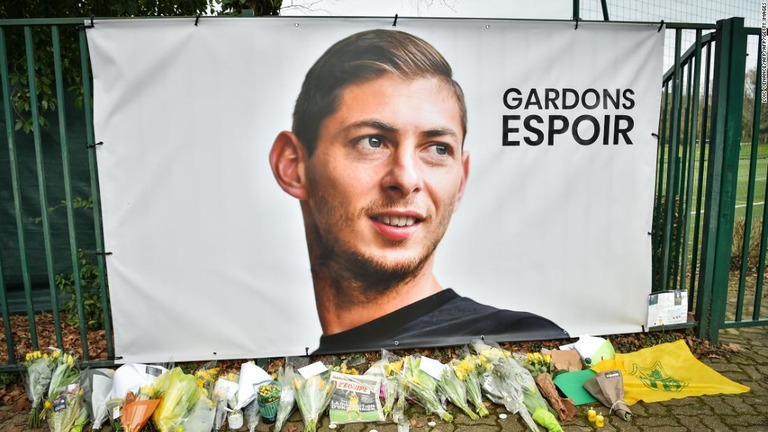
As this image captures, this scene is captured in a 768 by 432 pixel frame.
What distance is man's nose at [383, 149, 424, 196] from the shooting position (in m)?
3.22

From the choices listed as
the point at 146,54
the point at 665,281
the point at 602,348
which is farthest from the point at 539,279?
the point at 146,54

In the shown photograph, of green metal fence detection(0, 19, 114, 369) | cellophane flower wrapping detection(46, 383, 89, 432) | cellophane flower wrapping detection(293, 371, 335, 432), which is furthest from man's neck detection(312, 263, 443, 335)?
green metal fence detection(0, 19, 114, 369)

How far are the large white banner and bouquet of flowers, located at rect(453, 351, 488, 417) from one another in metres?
0.39

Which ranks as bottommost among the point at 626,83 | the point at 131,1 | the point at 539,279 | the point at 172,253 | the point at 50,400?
the point at 50,400

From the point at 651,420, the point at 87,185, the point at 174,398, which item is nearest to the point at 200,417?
the point at 174,398

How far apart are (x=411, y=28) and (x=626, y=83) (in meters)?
1.59

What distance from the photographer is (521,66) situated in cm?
336

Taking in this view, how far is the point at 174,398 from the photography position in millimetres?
2705

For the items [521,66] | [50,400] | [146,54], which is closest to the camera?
[50,400]

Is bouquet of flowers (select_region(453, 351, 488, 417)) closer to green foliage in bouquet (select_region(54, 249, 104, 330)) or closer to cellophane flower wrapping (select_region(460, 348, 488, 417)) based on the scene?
cellophane flower wrapping (select_region(460, 348, 488, 417))

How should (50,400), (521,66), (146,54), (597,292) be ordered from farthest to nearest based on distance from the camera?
(597,292)
(521,66)
(146,54)
(50,400)

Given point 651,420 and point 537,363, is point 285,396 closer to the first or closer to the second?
point 537,363

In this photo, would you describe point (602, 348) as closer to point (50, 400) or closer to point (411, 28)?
point (411, 28)

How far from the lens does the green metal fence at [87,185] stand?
124 inches
